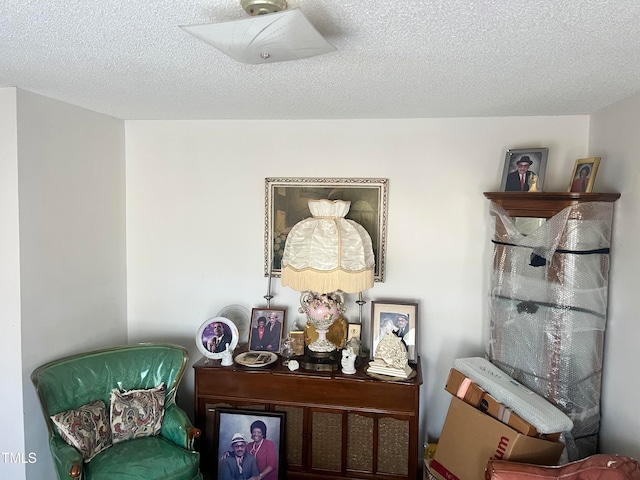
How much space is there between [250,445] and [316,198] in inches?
61.1

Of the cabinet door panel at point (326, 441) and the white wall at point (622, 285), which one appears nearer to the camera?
the white wall at point (622, 285)

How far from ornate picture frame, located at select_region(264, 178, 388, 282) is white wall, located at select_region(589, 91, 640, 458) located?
125cm

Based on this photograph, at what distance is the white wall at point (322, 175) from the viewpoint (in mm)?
2906

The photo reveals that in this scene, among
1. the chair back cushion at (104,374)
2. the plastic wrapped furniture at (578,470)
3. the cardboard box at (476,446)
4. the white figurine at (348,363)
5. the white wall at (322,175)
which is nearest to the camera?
the plastic wrapped furniture at (578,470)

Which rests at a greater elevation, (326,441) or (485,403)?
(485,403)

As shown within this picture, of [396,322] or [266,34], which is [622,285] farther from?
[266,34]

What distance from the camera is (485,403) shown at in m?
2.37

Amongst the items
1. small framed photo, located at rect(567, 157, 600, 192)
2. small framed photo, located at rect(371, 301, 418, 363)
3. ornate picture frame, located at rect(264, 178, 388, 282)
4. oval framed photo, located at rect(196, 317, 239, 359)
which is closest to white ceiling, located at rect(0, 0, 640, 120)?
small framed photo, located at rect(567, 157, 600, 192)

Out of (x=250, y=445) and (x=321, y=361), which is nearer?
(x=250, y=445)

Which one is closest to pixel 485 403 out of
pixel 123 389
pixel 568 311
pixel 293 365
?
pixel 568 311

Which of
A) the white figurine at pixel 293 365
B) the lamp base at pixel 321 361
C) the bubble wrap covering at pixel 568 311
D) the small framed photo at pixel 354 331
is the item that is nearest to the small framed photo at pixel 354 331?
the small framed photo at pixel 354 331

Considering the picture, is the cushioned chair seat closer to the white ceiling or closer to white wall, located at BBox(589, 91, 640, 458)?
the white ceiling

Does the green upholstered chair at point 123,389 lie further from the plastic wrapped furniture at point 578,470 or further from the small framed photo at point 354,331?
the plastic wrapped furniture at point 578,470

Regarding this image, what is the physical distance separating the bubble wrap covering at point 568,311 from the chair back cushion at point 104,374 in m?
1.98
